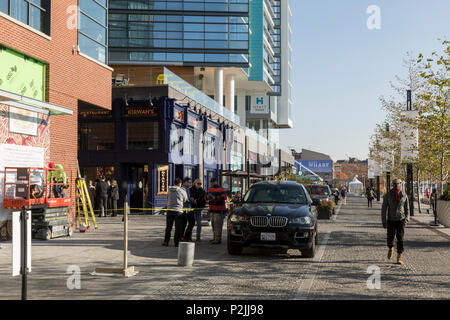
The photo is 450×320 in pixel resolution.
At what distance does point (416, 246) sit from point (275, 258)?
500cm

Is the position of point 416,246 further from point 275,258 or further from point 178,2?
point 178,2

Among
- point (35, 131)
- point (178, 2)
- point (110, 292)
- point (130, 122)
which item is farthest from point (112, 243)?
point (178, 2)

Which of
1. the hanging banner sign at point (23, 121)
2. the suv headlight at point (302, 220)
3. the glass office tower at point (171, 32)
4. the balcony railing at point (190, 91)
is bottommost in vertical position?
the suv headlight at point (302, 220)

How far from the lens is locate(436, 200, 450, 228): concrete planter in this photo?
21.7 m

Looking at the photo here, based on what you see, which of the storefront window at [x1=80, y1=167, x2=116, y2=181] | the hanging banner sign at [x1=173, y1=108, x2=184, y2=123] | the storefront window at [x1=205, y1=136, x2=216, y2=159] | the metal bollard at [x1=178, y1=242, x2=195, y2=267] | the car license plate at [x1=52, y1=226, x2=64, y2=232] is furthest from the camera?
the storefront window at [x1=205, y1=136, x2=216, y2=159]

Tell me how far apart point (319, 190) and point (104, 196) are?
1418 centimetres

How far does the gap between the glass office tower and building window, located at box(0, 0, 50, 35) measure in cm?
3003

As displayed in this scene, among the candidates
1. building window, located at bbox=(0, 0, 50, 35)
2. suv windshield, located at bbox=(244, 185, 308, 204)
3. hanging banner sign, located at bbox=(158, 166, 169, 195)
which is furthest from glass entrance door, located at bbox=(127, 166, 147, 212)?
suv windshield, located at bbox=(244, 185, 308, 204)

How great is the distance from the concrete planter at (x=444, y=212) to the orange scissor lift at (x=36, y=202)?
14708 millimetres

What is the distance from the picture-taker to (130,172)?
31.1m

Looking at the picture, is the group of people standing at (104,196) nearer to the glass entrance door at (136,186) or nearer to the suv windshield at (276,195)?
the glass entrance door at (136,186)

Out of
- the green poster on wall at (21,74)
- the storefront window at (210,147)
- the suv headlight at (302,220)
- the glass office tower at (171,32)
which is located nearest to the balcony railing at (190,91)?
the storefront window at (210,147)

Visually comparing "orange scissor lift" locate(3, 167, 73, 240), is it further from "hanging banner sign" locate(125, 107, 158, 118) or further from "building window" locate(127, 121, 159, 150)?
"hanging banner sign" locate(125, 107, 158, 118)

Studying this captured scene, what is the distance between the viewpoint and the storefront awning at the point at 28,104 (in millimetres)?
13126
